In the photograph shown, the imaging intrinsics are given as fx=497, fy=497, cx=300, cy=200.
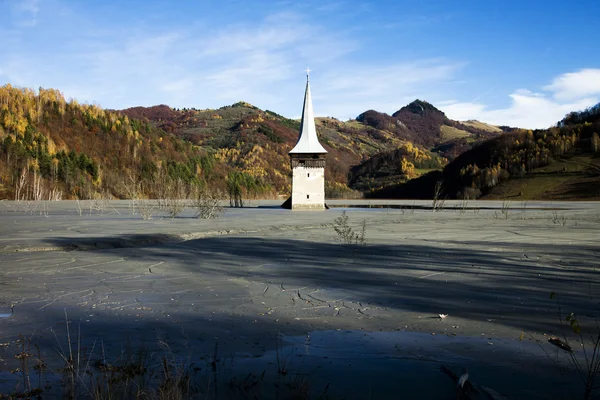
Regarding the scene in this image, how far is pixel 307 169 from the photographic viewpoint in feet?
149

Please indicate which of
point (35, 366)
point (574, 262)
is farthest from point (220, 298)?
point (574, 262)

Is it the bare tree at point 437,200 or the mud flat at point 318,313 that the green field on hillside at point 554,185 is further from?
the mud flat at point 318,313

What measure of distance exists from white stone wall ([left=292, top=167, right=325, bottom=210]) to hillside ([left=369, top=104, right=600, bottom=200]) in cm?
4157

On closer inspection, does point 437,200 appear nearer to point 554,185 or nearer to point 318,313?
point 318,313

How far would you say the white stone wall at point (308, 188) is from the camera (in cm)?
4409

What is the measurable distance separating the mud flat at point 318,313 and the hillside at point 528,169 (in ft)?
221

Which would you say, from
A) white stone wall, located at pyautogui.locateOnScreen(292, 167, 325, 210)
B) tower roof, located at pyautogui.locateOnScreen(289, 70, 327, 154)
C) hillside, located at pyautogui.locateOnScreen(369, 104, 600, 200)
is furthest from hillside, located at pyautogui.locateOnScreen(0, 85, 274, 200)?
hillside, located at pyautogui.locateOnScreen(369, 104, 600, 200)

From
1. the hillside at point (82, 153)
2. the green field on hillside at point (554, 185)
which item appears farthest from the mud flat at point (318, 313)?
the green field on hillside at point (554, 185)

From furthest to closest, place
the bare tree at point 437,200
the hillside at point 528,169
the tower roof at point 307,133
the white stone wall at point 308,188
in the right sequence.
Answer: the hillside at point 528,169 → the tower roof at point 307,133 → the white stone wall at point 308,188 → the bare tree at point 437,200

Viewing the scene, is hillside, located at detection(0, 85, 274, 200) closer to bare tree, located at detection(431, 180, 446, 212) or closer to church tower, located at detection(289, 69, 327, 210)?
church tower, located at detection(289, 69, 327, 210)

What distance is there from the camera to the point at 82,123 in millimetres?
96812

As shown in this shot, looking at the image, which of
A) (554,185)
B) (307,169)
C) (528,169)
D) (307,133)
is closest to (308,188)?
(307,169)

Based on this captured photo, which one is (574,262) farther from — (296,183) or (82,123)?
(82,123)

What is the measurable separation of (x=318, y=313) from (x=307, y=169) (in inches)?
1574
